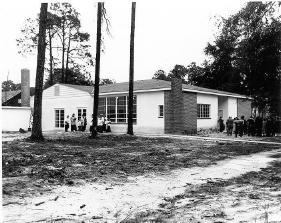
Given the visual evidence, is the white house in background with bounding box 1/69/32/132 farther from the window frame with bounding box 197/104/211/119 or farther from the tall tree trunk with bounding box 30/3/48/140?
the window frame with bounding box 197/104/211/119

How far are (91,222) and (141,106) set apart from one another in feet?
70.8

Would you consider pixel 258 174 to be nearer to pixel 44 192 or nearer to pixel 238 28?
pixel 44 192

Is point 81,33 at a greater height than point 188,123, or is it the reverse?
point 81,33

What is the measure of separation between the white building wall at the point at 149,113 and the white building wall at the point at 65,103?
4.64 metres

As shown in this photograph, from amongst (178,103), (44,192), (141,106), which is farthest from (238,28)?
(44,192)

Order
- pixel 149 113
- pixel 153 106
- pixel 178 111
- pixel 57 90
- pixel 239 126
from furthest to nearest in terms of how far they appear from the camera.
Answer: pixel 57 90 → pixel 149 113 → pixel 153 106 → pixel 178 111 → pixel 239 126

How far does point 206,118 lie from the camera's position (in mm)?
28953

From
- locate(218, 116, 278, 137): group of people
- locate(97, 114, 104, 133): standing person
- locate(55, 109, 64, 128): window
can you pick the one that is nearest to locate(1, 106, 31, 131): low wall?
locate(55, 109, 64, 128): window

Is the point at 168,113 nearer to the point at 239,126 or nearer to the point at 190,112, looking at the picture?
the point at 190,112

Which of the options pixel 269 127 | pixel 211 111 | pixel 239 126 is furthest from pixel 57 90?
pixel 269 127

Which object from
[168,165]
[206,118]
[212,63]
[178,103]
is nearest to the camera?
[168,165]

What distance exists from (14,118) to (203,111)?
651 inches

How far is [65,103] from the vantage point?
31.8 m

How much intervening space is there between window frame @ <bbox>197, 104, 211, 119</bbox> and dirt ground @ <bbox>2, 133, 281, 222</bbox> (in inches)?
Answer: 625
